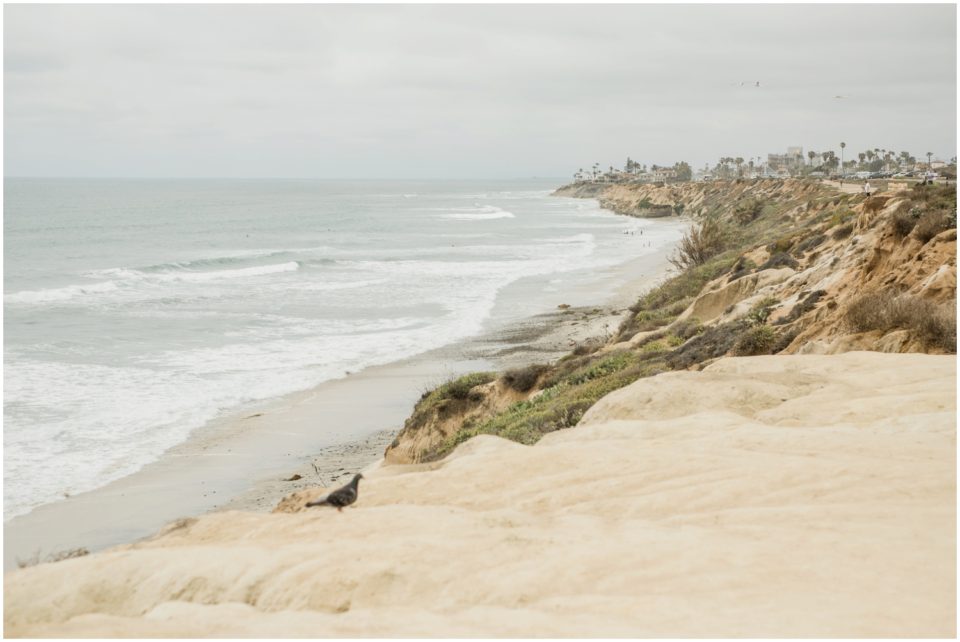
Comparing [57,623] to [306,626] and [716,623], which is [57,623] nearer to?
[306,626]

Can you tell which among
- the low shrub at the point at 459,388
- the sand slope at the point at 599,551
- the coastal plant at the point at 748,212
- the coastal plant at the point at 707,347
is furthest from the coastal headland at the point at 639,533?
the coastal plant at the point at 748,212

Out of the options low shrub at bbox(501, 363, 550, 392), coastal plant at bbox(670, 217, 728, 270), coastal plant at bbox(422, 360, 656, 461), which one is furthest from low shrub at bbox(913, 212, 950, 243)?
coastal plant at bbox(670, 217, 728, 270)

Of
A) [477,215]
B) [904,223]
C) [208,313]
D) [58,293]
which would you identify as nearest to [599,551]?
[904,223]

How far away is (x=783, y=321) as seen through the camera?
18562 millimetres

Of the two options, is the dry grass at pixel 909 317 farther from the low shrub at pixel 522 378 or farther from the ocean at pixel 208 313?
the ocean at pixel 208 313

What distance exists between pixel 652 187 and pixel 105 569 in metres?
137

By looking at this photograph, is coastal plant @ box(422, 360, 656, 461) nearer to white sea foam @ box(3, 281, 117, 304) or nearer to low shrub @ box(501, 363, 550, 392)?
low shrub @ box(501, 363, 550, 392)

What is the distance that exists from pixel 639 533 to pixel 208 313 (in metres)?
33.8

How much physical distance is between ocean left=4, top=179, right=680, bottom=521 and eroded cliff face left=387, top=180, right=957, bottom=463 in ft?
23.9

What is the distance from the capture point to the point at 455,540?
25.1 feet

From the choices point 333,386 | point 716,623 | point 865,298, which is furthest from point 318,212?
point 716,623

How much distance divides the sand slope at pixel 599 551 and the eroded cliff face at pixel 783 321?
3.61m

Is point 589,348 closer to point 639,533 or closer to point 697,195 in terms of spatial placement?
point 639,533

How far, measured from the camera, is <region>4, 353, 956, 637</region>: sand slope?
608 centimetres
